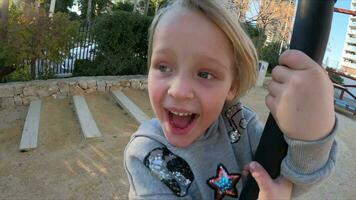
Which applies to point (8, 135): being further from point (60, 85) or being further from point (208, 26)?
point (208, 26)

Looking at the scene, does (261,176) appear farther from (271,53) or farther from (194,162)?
(271,53)

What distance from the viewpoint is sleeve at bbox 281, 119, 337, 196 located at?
0.65 metres

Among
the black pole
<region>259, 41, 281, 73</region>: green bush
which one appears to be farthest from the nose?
<region>259, 41, 281, 73</region>: green bush

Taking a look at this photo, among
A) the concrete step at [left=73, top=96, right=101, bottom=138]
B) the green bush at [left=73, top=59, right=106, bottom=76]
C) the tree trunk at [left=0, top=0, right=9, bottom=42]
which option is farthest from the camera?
the green bush at [left=73, top=59, right=106, bottom=76]

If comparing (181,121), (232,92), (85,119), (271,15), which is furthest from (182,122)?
(271,15)

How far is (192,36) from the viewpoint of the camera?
958mm

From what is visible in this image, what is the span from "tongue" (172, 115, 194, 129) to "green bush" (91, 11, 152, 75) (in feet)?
26.0

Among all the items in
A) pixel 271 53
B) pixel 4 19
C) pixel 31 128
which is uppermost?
pixel 271 53

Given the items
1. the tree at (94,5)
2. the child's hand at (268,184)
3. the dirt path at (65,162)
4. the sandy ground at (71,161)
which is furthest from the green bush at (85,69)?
the tree at (94,5)

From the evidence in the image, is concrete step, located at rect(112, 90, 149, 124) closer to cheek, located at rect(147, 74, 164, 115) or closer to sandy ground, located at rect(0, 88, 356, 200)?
sandy ground, located at rect(0, 88, 356, 200)

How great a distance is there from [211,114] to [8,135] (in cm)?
506

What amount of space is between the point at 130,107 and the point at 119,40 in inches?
106

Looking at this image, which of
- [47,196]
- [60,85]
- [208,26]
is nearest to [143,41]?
[60,85]

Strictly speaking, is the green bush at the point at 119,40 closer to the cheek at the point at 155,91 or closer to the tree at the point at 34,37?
the tree at the point at 34,37
